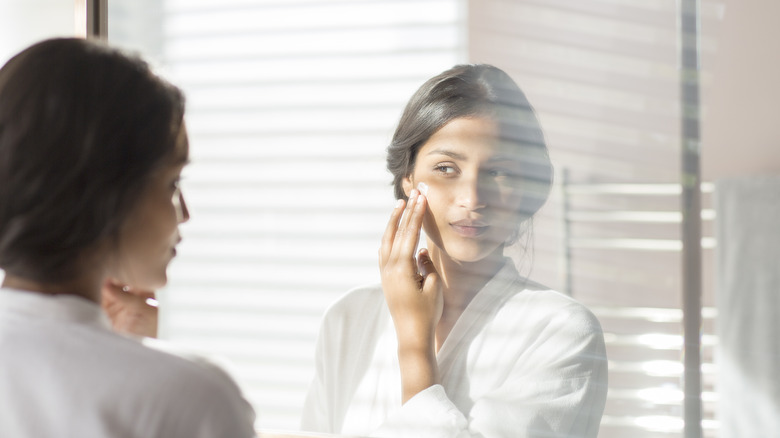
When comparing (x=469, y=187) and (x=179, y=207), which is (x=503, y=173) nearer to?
(x=469, y=187)

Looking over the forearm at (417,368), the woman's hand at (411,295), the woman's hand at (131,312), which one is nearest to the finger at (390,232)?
the woman's hand at (411,295)

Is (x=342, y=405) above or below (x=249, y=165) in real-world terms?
below

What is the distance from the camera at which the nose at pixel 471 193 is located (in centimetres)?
88

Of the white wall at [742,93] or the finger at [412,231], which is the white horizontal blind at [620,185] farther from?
the finger at [412,231]

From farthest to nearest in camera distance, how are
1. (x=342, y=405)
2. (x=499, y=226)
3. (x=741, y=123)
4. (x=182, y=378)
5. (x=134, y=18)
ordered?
(x=134, y=18), (x=342, y=405), (x=499, y=226), (x=741, y=123), (x=182, y=378)

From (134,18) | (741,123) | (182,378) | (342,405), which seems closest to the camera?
(182,378)

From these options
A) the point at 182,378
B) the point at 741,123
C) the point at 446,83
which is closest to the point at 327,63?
the point at 446,83

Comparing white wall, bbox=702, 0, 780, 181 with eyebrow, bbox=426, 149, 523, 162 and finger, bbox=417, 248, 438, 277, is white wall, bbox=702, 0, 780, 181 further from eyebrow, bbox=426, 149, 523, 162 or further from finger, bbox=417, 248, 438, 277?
finger, bbox=417, 248, 438, 277

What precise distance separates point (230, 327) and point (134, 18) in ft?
1.64

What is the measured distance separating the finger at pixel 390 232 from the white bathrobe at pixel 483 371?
0.16ft

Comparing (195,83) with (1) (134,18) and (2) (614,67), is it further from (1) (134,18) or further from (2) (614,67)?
(2) (614,67)

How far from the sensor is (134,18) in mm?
1104

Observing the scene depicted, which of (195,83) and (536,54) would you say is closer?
(536,54)

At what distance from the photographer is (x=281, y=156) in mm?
1029
